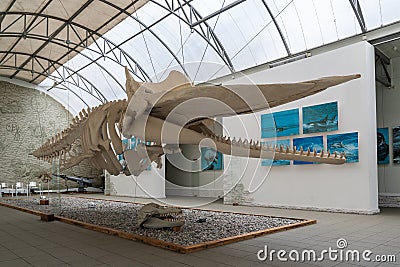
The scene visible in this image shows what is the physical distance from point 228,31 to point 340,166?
7467mm

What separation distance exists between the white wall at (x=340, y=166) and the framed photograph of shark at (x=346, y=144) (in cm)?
15

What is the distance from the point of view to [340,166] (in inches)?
418

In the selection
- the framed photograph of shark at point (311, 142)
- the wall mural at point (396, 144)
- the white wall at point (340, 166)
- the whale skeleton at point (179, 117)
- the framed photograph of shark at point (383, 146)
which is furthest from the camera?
the framed photograph of shark at point (383, 146)

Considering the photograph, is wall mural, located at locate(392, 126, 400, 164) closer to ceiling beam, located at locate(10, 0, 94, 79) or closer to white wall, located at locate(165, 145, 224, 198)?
white wall, located at locate(165, 145, 224, 198)

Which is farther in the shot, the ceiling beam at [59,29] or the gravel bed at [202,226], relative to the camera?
the ceiling beam at [59,29]

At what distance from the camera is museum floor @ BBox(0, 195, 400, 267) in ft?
16.2

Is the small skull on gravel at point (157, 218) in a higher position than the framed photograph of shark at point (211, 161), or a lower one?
lower

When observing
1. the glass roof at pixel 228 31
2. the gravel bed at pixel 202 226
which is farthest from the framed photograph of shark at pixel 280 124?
the gravel bed at pixel 202 226

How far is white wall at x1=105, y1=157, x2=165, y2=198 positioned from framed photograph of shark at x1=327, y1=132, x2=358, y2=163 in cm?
1014

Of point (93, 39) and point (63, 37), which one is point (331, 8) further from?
point (63, 37)

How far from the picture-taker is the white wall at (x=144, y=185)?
18.7m

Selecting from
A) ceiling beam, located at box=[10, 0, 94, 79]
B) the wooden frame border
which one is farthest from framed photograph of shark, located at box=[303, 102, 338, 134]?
ceiling beam, located at box=[10, 0, 94, 79]

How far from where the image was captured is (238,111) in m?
4.80

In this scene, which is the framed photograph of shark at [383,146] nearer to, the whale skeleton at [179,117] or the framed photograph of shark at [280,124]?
the framed photograph of shark at [280,124]
